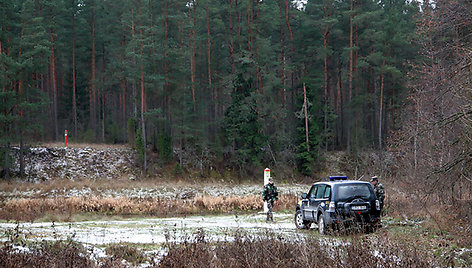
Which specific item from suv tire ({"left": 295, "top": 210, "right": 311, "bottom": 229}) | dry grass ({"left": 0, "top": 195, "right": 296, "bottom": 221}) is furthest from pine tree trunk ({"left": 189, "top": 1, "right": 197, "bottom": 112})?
suv tire ({"left": 295, "top": 210, "right": 311, "bottom": 229})

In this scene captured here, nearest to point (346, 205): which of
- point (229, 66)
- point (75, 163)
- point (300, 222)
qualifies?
point (300, 222)

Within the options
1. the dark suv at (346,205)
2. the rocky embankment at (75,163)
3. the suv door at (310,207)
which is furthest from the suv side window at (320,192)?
the rocky embankment at (75,163)

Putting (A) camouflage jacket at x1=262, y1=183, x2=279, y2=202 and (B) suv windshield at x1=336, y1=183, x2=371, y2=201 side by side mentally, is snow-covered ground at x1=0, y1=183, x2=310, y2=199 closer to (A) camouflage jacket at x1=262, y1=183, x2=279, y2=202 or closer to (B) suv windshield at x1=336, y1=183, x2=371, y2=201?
(A) camouflage jacket at x1=262, y1=183, x2=279, y2=202

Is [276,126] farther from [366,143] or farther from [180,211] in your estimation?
[180,211]

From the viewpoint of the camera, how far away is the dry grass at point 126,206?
905 inches

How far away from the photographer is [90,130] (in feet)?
165

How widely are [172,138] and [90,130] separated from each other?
37.2 ft

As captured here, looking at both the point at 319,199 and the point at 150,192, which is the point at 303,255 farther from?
the point at 150,192

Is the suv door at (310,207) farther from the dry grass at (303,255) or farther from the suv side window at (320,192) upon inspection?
the dry grass at (303,255)

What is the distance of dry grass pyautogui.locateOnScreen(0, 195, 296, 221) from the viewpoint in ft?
75.4

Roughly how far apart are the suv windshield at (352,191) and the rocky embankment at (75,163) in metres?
28.7

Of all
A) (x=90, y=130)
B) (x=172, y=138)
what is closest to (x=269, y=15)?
(x=172, y=138)

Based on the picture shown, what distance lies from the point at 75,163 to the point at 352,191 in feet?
102

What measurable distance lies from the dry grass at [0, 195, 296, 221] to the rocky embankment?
12558mm
